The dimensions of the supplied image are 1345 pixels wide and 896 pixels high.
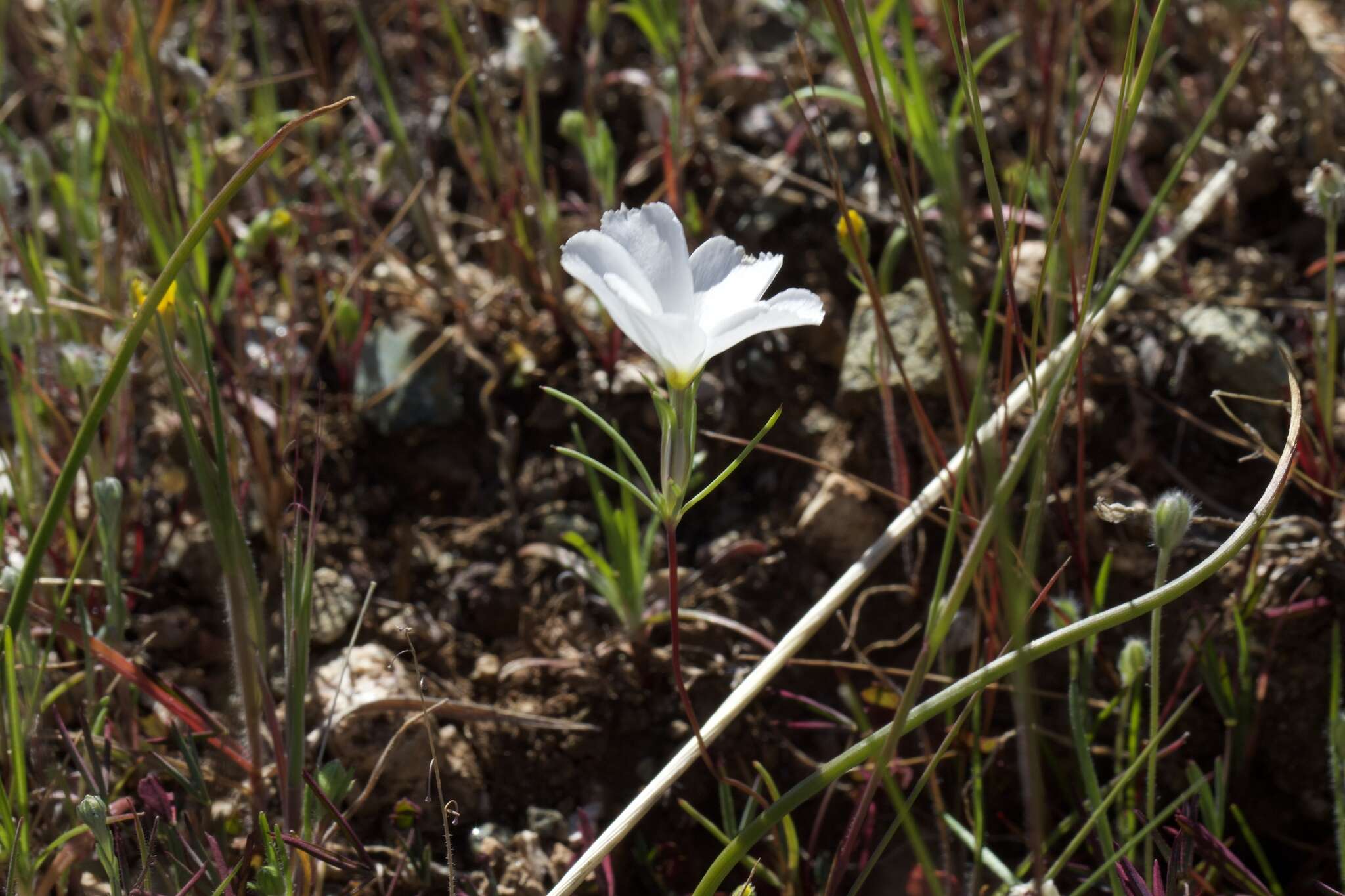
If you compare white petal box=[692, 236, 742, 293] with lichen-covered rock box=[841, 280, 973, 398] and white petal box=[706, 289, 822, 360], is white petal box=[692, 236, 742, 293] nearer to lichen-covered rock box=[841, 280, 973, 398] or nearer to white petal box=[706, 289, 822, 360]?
white petal box=[706, 289, 822, 360]

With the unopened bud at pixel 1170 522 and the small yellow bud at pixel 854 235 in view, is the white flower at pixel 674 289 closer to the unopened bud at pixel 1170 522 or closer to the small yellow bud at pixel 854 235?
the small yellow bud at pixel 854 235

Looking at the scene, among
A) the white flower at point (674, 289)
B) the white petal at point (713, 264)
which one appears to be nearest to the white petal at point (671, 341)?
the white flower at point (674, 289)

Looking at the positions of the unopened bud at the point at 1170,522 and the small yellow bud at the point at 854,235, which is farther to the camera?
the small yellow bud at the point at 854,235

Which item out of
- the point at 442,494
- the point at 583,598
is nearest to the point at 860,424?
Answer: the point at 583,598

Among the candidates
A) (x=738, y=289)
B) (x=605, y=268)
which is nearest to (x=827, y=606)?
(x=738, y=289)

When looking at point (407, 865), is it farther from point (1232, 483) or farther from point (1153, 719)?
point (1232, 483)

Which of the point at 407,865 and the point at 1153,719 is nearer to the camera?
the point at 1153,719
